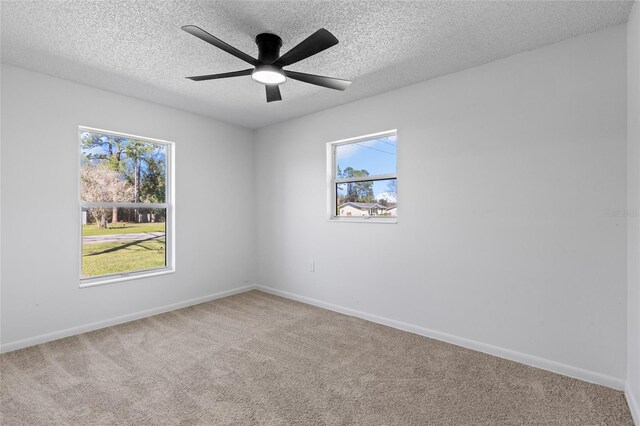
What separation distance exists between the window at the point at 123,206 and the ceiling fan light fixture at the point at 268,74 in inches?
81.6

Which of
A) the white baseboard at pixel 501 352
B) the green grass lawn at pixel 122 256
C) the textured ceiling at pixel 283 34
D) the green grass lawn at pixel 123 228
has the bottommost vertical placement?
the white baseboard at pixel 501 352

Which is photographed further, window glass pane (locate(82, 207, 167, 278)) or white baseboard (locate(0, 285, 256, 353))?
window glass pane (locate(82, 207, 167, 278))

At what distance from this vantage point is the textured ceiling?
1.96 metres

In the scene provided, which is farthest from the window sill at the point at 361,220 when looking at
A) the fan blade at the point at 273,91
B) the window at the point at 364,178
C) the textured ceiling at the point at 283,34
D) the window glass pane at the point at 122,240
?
the window glass pane at the point at 122,240

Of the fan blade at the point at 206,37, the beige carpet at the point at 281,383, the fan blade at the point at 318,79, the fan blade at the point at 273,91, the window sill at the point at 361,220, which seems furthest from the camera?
the window sill at the point at 361,220

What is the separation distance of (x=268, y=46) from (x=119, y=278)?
2.89m

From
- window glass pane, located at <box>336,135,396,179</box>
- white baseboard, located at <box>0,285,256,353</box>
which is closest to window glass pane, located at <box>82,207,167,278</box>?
white baseboard, located at <box>0,285,256,353</box>

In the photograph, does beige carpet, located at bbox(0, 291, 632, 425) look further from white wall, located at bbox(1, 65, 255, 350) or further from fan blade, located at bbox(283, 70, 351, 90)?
fan blade, located at bbox(283, 70, 351, 90)

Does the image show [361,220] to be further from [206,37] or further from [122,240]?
[122,240]

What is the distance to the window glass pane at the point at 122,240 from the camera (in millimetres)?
3262

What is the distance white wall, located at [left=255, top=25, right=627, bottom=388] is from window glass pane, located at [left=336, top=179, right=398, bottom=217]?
0.61ft

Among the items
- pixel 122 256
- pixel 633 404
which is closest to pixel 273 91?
pixel 122 256

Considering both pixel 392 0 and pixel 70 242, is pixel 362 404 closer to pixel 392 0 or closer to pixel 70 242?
pixel 392 0

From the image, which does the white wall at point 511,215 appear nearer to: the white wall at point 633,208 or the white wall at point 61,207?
the white wall at point 633,208
